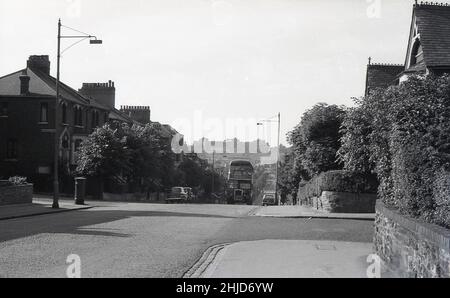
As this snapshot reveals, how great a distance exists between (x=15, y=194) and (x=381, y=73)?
24.8 meters

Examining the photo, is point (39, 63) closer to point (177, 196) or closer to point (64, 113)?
point (64, 113)

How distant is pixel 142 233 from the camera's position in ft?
58.6

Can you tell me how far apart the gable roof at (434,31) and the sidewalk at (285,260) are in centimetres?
1645

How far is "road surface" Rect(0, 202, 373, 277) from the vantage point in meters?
10.9

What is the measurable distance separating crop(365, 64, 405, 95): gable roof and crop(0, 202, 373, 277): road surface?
1724 centimetres

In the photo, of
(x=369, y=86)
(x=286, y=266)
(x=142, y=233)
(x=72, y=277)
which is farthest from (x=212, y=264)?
(x=369, y=86)

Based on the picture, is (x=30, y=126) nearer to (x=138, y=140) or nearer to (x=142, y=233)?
(x=138, y=140)

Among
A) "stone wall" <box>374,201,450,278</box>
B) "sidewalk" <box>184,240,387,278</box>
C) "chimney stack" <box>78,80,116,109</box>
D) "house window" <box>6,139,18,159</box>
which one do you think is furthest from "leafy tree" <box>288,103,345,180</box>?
"chimney stack" <box>78,80,116,109</box>

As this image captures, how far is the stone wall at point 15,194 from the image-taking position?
96.5 ft

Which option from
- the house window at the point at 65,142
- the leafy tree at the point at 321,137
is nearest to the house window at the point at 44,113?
the house window at the point at 65,142

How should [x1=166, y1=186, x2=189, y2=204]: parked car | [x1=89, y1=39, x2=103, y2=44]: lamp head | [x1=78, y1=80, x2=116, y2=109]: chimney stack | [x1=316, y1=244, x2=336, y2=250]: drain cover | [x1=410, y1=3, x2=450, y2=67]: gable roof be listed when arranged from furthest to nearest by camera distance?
[x1=78, y1=80, x2=116, y2=109]: chimney stack, [x1=166, y1=186, x2=189, y2=204]: parked car, [x1=410, y1=3, x2=450, y2=67]: gable roof, [x1=89, y1=39, x2=103, y2=44]: lamp head, [x1=316, y1=244, x2=336, y2=250]: drain cover

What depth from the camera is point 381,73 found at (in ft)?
134

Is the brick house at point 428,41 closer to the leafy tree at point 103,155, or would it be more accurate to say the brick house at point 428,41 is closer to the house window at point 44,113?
the leafy tree at point 103,155

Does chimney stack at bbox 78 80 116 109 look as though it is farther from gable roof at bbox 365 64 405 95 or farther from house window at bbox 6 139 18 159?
gable roof at bbox 365 64 405 95
